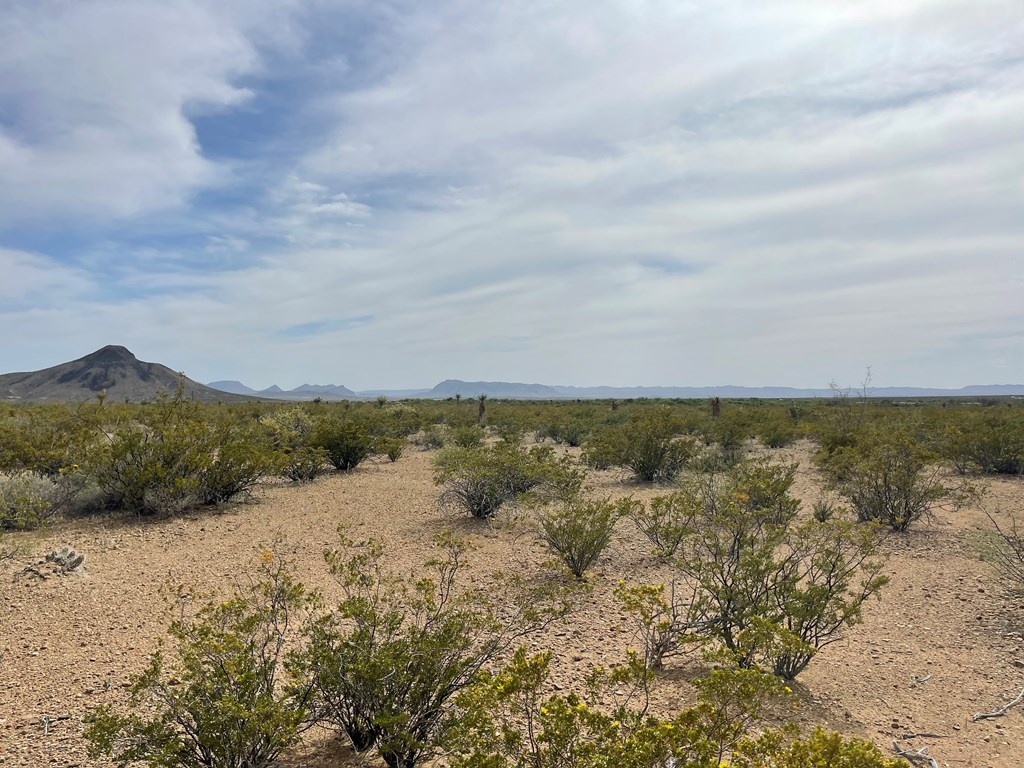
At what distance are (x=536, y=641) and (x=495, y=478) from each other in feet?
18.4

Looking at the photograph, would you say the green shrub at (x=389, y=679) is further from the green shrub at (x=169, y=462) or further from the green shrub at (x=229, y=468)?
the green shrub at (x=229, y=468)

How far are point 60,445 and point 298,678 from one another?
11.3 metres

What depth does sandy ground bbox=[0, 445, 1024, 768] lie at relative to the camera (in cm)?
456

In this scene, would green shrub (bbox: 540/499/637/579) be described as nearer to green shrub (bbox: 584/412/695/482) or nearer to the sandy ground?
the sandy ground

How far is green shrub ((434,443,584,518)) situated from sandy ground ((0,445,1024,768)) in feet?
1.79

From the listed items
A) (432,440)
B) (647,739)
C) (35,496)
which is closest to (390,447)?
(432,440)

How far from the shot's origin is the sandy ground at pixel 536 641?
4562 mm

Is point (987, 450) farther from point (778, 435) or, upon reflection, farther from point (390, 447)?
point (390, 447)

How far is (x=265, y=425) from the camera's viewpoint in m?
18.2

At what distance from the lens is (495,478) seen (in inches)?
457

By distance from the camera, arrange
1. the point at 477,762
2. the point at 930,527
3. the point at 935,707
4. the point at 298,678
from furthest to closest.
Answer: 1. the point at 930,527
2. the point at 935,707
3. the point at 298,678
4. the point at 477,762

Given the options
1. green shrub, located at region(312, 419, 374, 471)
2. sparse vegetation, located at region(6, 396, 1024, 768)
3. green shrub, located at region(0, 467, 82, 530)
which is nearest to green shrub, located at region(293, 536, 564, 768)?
sparse vegetation, located at region(6, 396, 1024, 768)

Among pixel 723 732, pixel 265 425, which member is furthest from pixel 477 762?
pixel 265 425

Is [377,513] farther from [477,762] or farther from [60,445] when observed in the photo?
[477,762]
